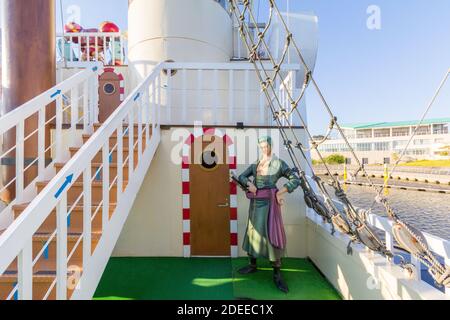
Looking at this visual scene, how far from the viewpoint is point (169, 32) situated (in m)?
4.45

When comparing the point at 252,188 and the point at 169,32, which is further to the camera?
the point at 169,32

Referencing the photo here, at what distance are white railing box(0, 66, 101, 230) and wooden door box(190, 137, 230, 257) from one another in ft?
5.13

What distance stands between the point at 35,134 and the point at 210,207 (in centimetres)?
227

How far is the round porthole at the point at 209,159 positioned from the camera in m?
3.60

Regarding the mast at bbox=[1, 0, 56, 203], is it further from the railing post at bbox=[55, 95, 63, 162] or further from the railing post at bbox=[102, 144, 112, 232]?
the railing post at bbox=[102, 144, 112, 232]

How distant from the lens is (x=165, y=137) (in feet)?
11.5

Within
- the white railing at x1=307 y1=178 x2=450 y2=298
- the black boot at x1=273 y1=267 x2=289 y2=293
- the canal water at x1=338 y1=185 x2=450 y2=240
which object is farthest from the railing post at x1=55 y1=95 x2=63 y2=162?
the canal water at x1=338 y1=185 x2=450 y2=240

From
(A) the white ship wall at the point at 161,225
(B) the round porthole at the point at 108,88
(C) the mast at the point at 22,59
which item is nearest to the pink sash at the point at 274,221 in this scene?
(A) the white ship wall at the point at 161,225

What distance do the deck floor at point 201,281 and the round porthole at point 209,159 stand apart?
1.32 m

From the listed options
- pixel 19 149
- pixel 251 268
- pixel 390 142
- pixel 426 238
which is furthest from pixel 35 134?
pixel 390 142

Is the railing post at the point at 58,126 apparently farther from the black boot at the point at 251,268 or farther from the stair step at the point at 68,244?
the black boot at the point at 251,268

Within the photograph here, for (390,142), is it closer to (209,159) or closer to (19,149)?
Answer: (209,159)

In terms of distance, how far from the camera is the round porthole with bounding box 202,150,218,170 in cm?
360
